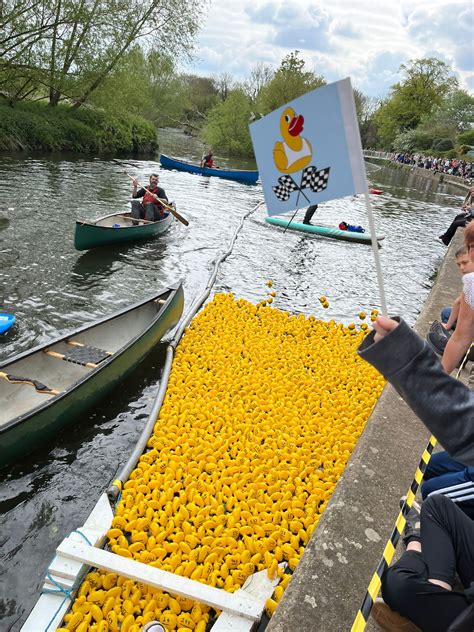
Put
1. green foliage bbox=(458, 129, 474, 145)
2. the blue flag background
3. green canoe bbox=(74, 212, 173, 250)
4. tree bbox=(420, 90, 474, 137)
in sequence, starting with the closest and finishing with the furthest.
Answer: the blue flag background, green canoe bbox=(74, 212, 173, 250), green foliage bbox=(458, 129, 474, 145), tree bbox=(420, 90, 474, 137)

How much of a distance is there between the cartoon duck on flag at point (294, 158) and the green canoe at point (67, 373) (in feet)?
10.4

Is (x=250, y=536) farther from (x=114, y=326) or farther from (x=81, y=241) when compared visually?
(x=81, y=241)

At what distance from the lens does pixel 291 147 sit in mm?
3156

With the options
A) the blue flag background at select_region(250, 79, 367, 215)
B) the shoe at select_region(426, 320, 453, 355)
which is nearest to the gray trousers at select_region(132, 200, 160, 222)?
the shoe at select_region(426, 320, 453, 355)

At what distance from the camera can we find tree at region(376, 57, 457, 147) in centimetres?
7144

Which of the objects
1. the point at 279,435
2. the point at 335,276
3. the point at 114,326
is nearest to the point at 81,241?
the point at 114,326

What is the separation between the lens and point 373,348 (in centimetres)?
164

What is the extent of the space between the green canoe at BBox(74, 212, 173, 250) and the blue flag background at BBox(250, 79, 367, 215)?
850 centimetres

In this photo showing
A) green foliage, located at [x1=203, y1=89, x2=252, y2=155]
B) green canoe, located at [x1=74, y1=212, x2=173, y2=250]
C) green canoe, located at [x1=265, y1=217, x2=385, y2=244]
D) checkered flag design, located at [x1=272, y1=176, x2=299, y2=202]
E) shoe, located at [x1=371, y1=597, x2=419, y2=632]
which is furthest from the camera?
green foliage, located at [x1=203, y1=89, x2=252, y2=155]

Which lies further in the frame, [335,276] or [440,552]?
[335,276]

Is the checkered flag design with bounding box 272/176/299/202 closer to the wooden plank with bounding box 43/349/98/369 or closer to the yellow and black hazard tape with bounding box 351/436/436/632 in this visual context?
the yellow and black hazard tape with bounding box 351/436/436/632

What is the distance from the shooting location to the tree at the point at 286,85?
5206cm

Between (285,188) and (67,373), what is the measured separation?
400 cm

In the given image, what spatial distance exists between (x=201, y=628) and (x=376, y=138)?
92.7 m
